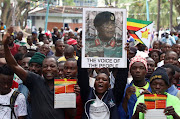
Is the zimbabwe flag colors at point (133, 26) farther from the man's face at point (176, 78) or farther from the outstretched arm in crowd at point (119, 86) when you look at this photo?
the outstretched arm in crowd at point (119, 86)

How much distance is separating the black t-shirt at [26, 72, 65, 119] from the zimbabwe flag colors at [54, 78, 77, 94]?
0.53ft

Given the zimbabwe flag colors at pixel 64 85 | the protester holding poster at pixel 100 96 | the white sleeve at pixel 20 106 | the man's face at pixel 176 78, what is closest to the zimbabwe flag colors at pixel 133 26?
the man's face at pixel 176 78

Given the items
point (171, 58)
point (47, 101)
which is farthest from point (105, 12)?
point (171, 58)

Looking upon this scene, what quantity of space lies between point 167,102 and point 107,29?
4.46ft

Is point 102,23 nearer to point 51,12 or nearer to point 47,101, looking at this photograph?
point 47,101

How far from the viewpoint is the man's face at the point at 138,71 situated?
505cm

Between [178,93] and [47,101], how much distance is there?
1956 millimetres

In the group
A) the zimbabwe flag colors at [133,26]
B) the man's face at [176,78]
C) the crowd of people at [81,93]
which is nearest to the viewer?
the crowd of people at [81,93]

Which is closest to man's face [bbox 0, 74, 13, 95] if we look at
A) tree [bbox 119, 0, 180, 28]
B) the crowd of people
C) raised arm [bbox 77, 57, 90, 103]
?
the crowd of people

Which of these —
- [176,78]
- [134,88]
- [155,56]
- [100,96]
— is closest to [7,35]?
[100,96]

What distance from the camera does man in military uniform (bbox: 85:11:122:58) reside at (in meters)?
4.86

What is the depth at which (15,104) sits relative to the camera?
438cm

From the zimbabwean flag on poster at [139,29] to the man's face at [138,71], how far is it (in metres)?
1.43

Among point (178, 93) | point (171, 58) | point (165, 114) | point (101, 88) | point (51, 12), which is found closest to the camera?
point (165, 114)
